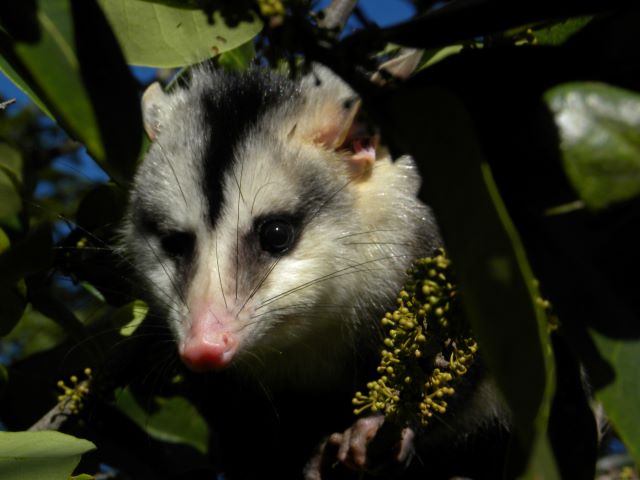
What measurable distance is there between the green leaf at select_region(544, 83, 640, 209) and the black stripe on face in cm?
136

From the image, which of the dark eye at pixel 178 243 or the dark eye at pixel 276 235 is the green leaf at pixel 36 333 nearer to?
the dark eye at pixel 178 243

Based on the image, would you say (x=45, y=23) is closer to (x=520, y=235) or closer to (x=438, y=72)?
(x=438, y=72)

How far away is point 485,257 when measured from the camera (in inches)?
37.4

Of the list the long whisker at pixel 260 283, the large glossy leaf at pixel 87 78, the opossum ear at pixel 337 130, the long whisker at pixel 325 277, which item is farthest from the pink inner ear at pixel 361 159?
the large glossy leaf at pixel 87 78

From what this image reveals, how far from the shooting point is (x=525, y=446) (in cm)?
97

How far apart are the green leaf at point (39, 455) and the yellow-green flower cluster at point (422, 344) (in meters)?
0.57

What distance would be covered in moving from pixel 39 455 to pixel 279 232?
0.88 meters

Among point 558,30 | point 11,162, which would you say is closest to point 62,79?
point 558,30

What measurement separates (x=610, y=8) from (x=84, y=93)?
1.96 ft

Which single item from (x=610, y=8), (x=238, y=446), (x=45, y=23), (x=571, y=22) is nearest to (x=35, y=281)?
(x=238, y=446)

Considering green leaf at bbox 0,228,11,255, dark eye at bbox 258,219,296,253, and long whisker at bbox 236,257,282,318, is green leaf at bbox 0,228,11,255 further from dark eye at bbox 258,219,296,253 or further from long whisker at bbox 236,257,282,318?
dark eye at bbox 258,219,296,253

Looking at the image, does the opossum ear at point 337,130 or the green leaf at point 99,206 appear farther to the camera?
the opossum ear at point 337,130

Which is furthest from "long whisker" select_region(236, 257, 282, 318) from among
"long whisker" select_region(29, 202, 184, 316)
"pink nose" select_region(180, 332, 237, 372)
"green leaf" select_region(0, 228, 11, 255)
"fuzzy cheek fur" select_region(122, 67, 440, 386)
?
"green leaf" select_region(0, 228, 11, 255)

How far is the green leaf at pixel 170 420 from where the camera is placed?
2.43 meters
